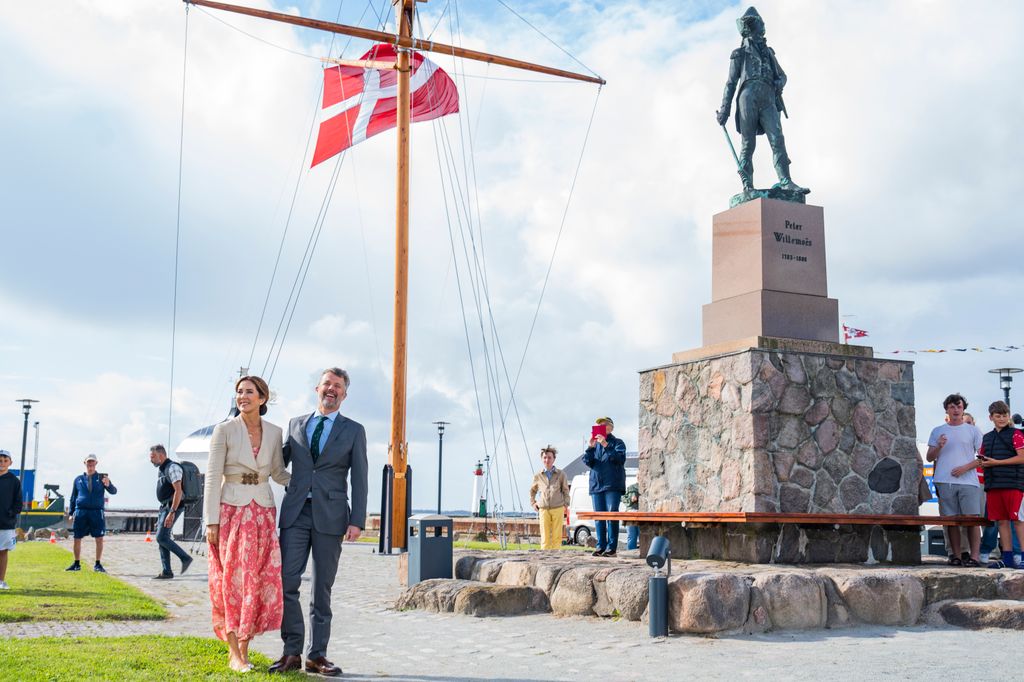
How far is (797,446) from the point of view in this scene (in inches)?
388

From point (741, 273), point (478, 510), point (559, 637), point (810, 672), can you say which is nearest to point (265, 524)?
point (559, 637)

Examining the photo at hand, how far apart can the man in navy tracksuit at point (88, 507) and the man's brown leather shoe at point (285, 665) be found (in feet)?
30.1

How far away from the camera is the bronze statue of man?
11398mm

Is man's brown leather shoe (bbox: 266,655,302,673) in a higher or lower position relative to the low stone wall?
lower

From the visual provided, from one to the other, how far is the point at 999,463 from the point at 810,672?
4.61 metres

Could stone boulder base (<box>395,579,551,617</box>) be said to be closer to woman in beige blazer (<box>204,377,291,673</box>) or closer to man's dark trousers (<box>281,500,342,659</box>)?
man's dark trousers (<box>281,500,342,659</box>)

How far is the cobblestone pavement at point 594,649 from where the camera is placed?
19.5ft

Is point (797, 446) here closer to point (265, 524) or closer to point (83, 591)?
point (265, 524)

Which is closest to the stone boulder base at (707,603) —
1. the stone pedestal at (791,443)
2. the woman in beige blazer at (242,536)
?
the stone pedestal at (791,443)

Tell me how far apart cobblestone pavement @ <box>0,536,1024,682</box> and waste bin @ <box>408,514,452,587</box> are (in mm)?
1174

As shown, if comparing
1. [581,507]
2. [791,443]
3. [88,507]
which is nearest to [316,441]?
[791,443]

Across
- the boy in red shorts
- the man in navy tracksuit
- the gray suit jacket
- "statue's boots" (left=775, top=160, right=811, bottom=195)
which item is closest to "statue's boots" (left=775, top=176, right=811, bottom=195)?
"statue's boots" (left=775, top=160, right=811, bottom=195)

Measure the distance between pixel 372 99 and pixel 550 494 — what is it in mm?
9575

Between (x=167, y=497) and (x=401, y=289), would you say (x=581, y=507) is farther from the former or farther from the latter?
(x=167, y=497)
